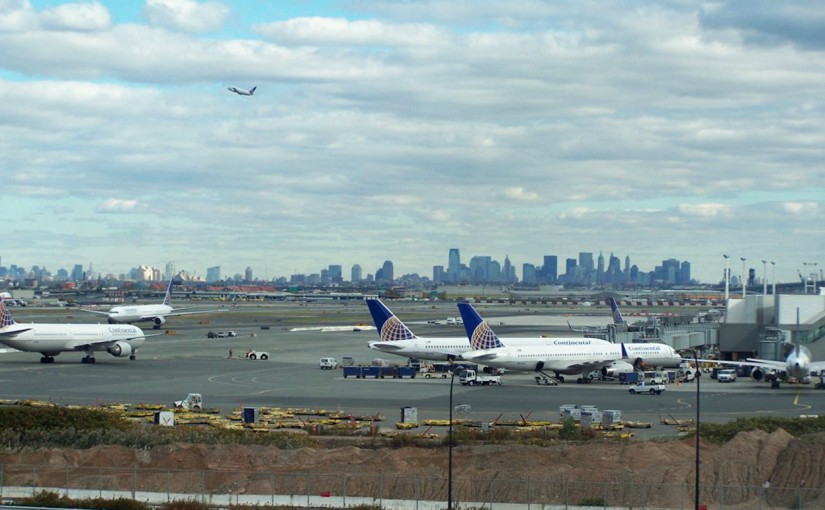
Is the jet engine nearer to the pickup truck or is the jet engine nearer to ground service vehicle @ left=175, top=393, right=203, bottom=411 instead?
ground service vehicle @ left=175, top=393, right=203, bottom=411

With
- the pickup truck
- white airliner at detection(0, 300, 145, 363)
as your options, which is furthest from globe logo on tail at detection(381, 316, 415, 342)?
white airliner at detection(0, 300, 145, 363)

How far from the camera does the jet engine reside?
373ft

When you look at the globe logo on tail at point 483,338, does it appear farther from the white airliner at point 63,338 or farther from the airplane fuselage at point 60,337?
the airplane fuselage at point 60,337

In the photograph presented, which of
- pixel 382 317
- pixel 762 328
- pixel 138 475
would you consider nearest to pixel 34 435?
pixel 138 475

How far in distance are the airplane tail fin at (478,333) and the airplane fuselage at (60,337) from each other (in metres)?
40.2

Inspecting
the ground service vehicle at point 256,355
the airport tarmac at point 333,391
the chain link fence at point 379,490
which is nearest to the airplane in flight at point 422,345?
the airport tarmac at point 333,391

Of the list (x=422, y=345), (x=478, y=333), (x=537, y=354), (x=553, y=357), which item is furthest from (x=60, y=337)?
(x=553, y=357)

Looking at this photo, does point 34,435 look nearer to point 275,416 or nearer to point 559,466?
point 275,416

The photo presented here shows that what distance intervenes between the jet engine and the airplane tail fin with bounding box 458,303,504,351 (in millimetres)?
39285

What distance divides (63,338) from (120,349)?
6211mm

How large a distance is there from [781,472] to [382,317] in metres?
60.8

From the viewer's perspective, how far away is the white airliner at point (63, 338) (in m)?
108

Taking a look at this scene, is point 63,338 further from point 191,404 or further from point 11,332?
point 191,404

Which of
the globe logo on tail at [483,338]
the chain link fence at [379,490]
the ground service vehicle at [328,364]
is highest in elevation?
the globe logo on tail at [483,338]
